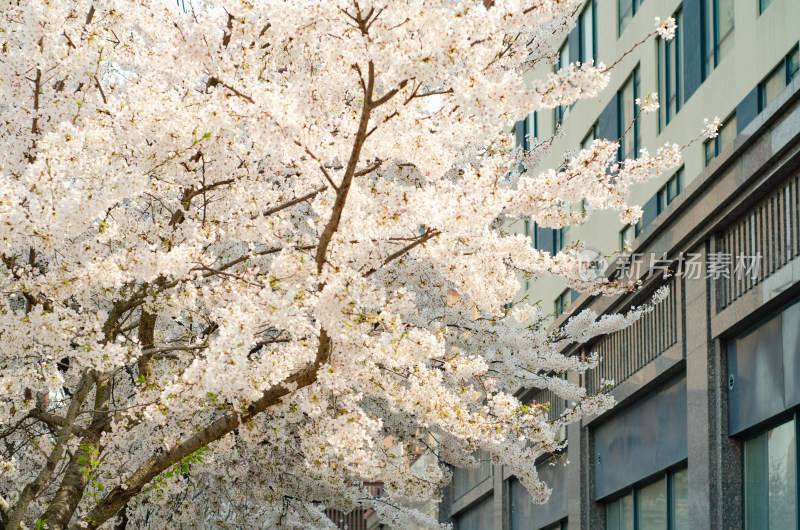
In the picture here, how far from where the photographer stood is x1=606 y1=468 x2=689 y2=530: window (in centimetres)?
1534

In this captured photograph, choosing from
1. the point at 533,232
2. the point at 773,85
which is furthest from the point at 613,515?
the point at 533,232

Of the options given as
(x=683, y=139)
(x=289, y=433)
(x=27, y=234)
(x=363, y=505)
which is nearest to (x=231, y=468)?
(x=289, y=433)

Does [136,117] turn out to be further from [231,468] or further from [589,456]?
[589,456]

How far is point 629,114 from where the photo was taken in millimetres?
22156

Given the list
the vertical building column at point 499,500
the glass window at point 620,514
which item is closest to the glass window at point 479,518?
the vertical building column at point 499,500

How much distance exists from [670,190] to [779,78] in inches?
198

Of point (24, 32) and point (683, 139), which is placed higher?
point (683, 139)

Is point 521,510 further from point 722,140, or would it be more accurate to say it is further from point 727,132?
point 727,132

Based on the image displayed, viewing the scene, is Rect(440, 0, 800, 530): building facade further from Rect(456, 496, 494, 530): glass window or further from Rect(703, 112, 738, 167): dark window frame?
Rect(456, 496, 494, 530): glass window

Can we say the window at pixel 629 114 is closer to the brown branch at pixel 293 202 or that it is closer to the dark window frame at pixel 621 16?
the dark window frame at pixel 621 16

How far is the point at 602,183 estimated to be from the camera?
29.5 ft

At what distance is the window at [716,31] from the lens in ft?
53.5

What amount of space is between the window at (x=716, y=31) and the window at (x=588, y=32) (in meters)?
7.58

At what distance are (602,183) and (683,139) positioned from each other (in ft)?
32.1
